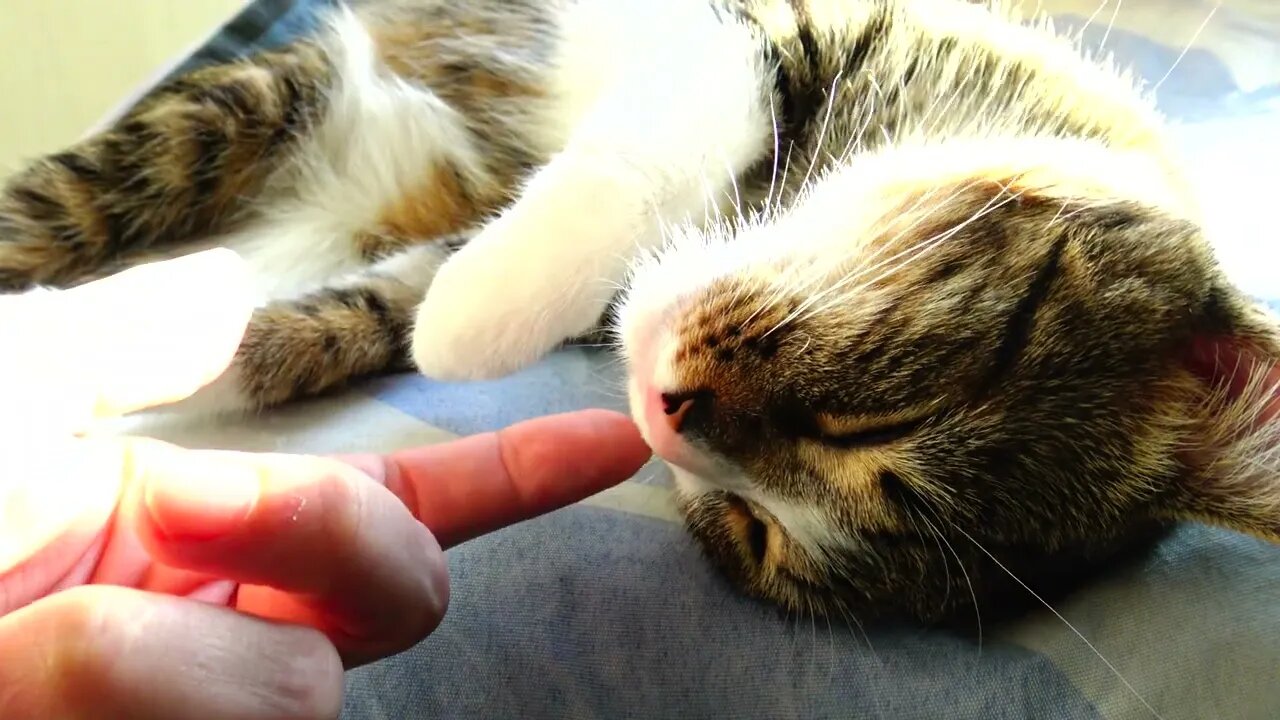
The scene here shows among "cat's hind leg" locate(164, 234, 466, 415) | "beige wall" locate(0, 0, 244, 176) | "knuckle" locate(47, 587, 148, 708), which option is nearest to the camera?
"knuckle" locate(47, 587, 148, 708)

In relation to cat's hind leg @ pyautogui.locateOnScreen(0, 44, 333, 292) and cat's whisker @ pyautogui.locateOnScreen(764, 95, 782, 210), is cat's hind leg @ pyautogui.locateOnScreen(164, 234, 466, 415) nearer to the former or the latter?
cat's hind leg @ pyautogui.locateOnScreen(0, 44, 333, 292)

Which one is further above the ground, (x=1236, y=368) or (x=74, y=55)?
(x=1236, y=368)

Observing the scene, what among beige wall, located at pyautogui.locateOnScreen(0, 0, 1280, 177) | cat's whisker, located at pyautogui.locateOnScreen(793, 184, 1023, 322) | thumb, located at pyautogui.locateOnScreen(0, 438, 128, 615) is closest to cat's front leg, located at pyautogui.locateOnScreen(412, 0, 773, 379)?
cat's whisker, located at pyautogui.locateOnScreen(793, 184, 1023, 322)

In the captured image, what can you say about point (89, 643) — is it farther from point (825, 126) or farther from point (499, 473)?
point (825, 126)

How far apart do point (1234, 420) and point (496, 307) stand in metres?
0.67

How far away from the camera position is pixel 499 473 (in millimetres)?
714

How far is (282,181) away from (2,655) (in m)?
0.96

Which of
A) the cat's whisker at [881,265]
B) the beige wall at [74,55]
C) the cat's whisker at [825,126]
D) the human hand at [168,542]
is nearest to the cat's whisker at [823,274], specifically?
the cat's whisker at [881,265]

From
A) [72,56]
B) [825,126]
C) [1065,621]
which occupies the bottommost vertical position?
[72,56]

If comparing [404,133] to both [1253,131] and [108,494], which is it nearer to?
[108,494]

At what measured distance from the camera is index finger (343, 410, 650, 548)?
2.29 ft

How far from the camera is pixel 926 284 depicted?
2.54 ft

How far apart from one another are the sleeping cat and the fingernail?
1.20ft

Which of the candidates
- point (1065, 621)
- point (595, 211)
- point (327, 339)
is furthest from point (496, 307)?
point (1065, 621)
